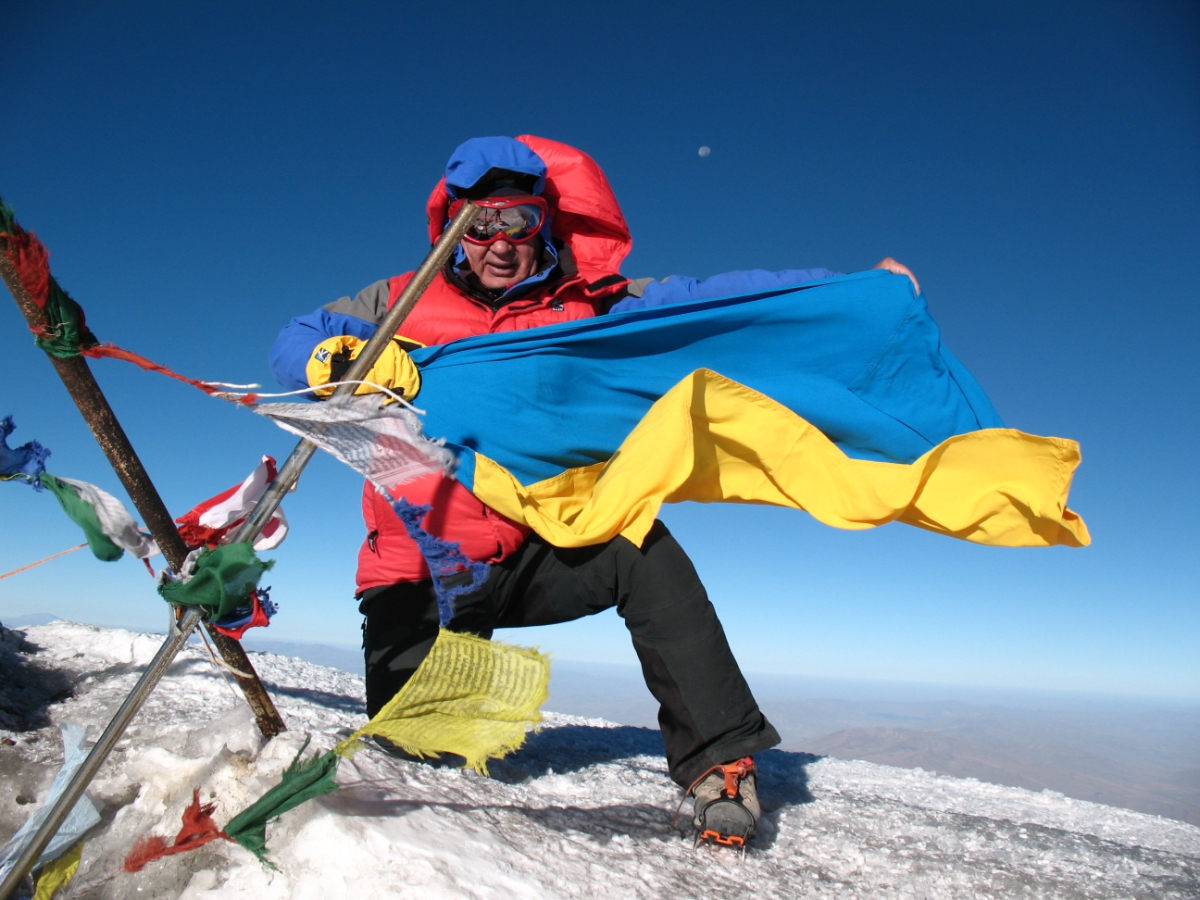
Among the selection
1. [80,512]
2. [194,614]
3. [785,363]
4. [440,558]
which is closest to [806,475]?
[785,363]

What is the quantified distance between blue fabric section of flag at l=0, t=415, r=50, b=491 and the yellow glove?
28.9 inches

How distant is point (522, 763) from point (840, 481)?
5.53 feet

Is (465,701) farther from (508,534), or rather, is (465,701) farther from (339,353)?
(339,353)

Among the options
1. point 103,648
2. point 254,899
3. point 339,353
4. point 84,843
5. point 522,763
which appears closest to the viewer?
point 254,899

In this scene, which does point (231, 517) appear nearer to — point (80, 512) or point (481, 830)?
point (80, 512)

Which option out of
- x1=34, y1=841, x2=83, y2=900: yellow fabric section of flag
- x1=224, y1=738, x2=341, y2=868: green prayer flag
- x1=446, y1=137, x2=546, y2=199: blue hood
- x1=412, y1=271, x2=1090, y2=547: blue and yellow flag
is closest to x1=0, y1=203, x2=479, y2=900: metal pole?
x1=34, y1=841, x2=83, y2=900: yellow fabric section of flag

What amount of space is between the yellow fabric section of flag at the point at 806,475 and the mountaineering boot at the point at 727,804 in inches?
36.0

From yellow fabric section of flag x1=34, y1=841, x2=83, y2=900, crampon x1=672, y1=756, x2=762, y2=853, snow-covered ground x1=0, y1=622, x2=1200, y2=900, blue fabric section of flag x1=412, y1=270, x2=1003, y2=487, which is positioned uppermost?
blue fabric section of flag x1=412, y1=270, x2=1003, y2=487

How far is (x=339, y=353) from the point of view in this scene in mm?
2420

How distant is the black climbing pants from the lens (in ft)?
7.64

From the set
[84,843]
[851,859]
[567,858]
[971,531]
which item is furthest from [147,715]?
[971,531]

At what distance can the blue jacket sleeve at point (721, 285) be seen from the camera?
3086mm

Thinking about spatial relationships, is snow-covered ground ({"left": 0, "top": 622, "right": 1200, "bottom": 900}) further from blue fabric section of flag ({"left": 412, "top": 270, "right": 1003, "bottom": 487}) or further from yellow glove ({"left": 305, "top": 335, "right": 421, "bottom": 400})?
blue fabric section of flag ({"left": 412, "top": 270, "right": 1003, "bottom": 487})

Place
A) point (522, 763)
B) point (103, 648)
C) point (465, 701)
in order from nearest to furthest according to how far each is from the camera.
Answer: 1. point (465, 701)
2. point (522, 763)
3. point (103, 648)
